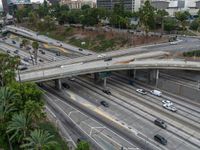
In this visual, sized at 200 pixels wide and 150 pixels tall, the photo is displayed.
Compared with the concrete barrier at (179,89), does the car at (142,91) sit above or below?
below

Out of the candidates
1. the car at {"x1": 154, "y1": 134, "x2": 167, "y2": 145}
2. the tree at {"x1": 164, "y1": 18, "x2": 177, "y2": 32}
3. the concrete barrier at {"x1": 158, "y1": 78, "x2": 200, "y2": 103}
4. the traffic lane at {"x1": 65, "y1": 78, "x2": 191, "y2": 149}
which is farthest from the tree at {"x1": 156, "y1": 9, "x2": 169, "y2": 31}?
the car at {"x1": 154, "y1": 134, "x2": 167, "y2": 145}

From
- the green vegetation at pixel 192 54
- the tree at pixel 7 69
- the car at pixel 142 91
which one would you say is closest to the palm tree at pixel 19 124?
the tree at pixel 7 69

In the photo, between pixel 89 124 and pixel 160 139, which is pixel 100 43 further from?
pixel 160 139

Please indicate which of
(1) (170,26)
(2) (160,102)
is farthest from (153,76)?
(1) (170,26)

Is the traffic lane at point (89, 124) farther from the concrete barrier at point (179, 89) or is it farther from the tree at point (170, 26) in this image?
the tree at point (170, 26)

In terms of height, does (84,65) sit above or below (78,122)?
A: above

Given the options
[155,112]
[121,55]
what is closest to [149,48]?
[121,55]

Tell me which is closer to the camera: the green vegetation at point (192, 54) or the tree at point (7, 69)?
the tree at point (7, 69)

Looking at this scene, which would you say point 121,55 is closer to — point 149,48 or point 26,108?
point 149,48
